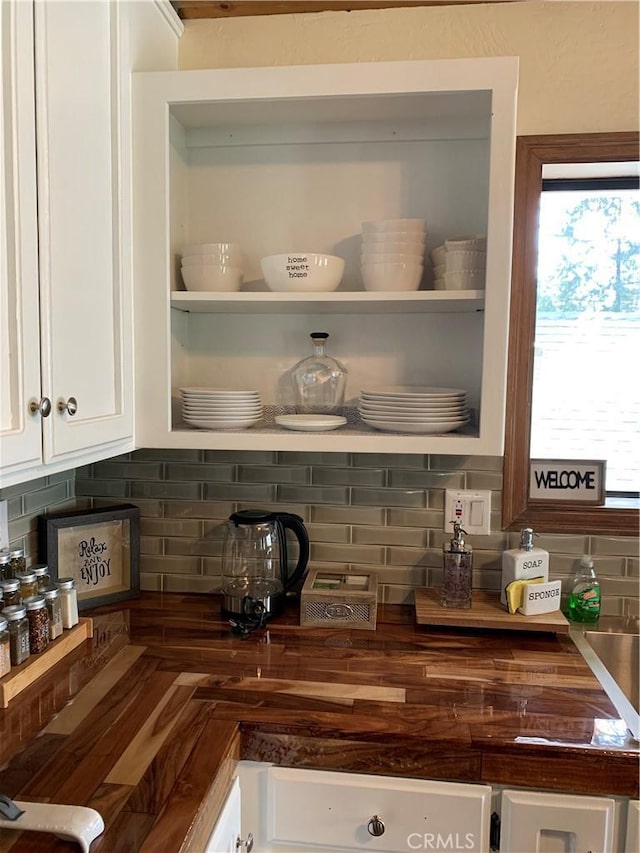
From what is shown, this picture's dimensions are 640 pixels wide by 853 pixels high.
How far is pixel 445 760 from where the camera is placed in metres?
1.07

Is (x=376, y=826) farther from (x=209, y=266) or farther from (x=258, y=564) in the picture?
(x=209, y=266)

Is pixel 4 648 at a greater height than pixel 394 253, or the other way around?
pixel 394 253

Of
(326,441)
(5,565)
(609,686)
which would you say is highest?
(326,441)

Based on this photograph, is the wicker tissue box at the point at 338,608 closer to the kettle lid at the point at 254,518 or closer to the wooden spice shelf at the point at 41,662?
the kettle lid at the point at 254,518

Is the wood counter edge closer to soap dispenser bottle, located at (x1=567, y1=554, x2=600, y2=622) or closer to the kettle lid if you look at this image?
the kettle lid

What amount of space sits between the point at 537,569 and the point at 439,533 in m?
0.27

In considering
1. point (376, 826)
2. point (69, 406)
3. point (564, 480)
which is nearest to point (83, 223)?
point (69, 406)

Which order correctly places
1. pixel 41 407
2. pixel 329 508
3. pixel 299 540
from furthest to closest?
pixel 329 508 → pixel 299 540 → pixel 41 407

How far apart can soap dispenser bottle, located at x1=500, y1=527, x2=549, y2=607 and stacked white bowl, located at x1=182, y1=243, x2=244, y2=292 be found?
0.98 metres

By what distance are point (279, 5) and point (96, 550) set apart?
1512 millimetres

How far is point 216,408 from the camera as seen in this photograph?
146 cm

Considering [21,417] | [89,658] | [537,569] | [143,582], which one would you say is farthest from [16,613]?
[537,569]

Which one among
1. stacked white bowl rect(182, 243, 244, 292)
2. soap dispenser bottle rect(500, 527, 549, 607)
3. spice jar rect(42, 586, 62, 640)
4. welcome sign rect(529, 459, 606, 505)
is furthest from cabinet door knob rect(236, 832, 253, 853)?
stacked white bowl rect(182, 243, 244, 292)

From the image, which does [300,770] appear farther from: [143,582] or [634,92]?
[634,92]
